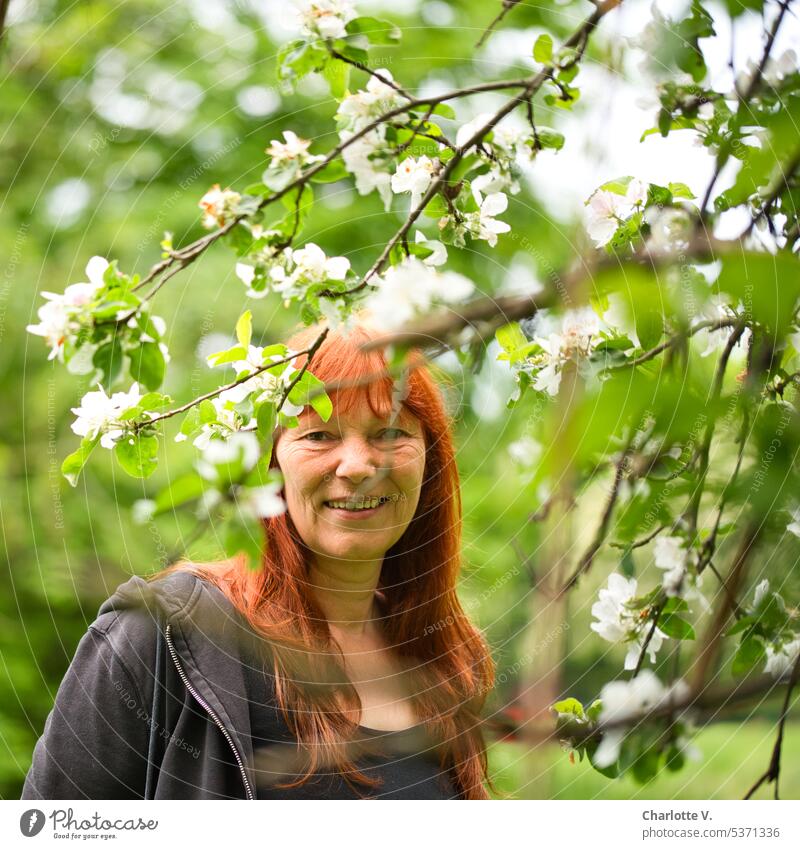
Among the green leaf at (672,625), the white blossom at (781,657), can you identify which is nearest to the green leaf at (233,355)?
the green leaf at (672,625)

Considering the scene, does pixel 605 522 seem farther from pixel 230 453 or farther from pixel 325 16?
pixel 325 16

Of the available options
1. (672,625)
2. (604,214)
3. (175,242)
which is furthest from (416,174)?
(175,242)

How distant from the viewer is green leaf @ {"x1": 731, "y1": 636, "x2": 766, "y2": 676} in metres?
0.64

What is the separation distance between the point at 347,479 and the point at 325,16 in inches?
13.8

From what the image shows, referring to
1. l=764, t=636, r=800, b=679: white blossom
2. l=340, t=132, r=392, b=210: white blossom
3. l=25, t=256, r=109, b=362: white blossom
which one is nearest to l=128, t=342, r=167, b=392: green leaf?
l=25, t=256, r=109, b=362: white blossom

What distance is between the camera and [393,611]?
814 mm

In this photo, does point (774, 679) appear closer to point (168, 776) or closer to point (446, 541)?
point (446, 541)

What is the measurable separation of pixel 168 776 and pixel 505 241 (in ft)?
2.64

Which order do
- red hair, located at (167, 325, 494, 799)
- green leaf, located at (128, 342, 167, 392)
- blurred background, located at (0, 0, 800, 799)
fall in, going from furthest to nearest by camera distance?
blurred background, located at (0, 0, 800, 799) → red hair, located at (167, 325, 494, 799) → green leaf, located at (128, 342, 167, 392)

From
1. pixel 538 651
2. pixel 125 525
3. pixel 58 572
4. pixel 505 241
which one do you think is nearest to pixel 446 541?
pixel 538 651

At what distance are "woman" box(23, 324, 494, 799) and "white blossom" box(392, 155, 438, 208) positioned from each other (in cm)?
16

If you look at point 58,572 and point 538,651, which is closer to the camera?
point 538,651

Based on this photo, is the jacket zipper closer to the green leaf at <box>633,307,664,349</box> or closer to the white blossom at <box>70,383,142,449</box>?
the white blossom at <box>70,383,142,449</box>

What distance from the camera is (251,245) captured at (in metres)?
0.53
